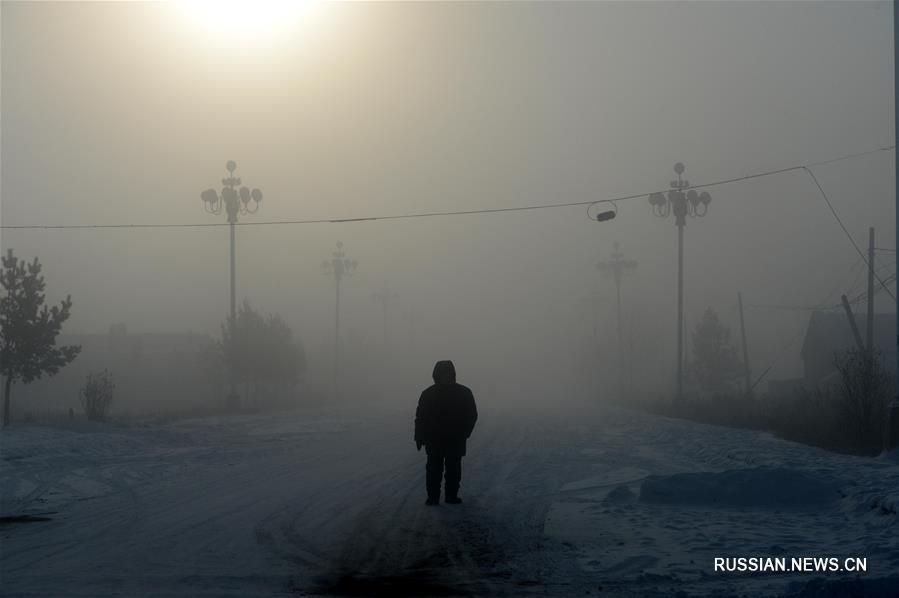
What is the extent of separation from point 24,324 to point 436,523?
85.5 feet

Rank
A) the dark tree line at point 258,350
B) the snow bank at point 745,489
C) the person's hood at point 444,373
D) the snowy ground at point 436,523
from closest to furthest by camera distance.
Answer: the snowy ground at point 436,523 < the snow bank at point 745,489 < the person's hood at point 444,373 < the dark tree line at point 258,350

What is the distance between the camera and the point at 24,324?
30.8 metres

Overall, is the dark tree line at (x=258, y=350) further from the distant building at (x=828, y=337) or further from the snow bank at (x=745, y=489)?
the snow bank at (x=745, y=489)

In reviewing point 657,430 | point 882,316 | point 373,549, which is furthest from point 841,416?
point 882,316

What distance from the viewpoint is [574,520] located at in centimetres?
974

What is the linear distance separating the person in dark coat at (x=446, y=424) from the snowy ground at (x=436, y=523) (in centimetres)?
52

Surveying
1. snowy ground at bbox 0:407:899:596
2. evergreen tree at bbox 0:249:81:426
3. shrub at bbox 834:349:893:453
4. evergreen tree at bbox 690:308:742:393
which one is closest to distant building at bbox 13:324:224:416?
evergreen tree at bbox 0:249:81:426

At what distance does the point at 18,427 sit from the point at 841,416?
20.3 meters

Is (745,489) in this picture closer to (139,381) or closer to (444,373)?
(444,373)

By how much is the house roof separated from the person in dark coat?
5774 cm

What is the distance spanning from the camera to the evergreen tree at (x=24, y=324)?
1204 inches

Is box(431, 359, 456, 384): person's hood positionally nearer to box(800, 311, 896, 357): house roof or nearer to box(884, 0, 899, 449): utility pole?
box(884, 0, 899, 449): utility pole

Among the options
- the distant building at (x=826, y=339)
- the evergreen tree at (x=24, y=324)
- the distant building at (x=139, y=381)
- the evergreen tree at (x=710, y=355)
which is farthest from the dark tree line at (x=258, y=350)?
the distant building at (x=826, y=339)

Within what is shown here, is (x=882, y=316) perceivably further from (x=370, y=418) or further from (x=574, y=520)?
(x=574, y=520)
